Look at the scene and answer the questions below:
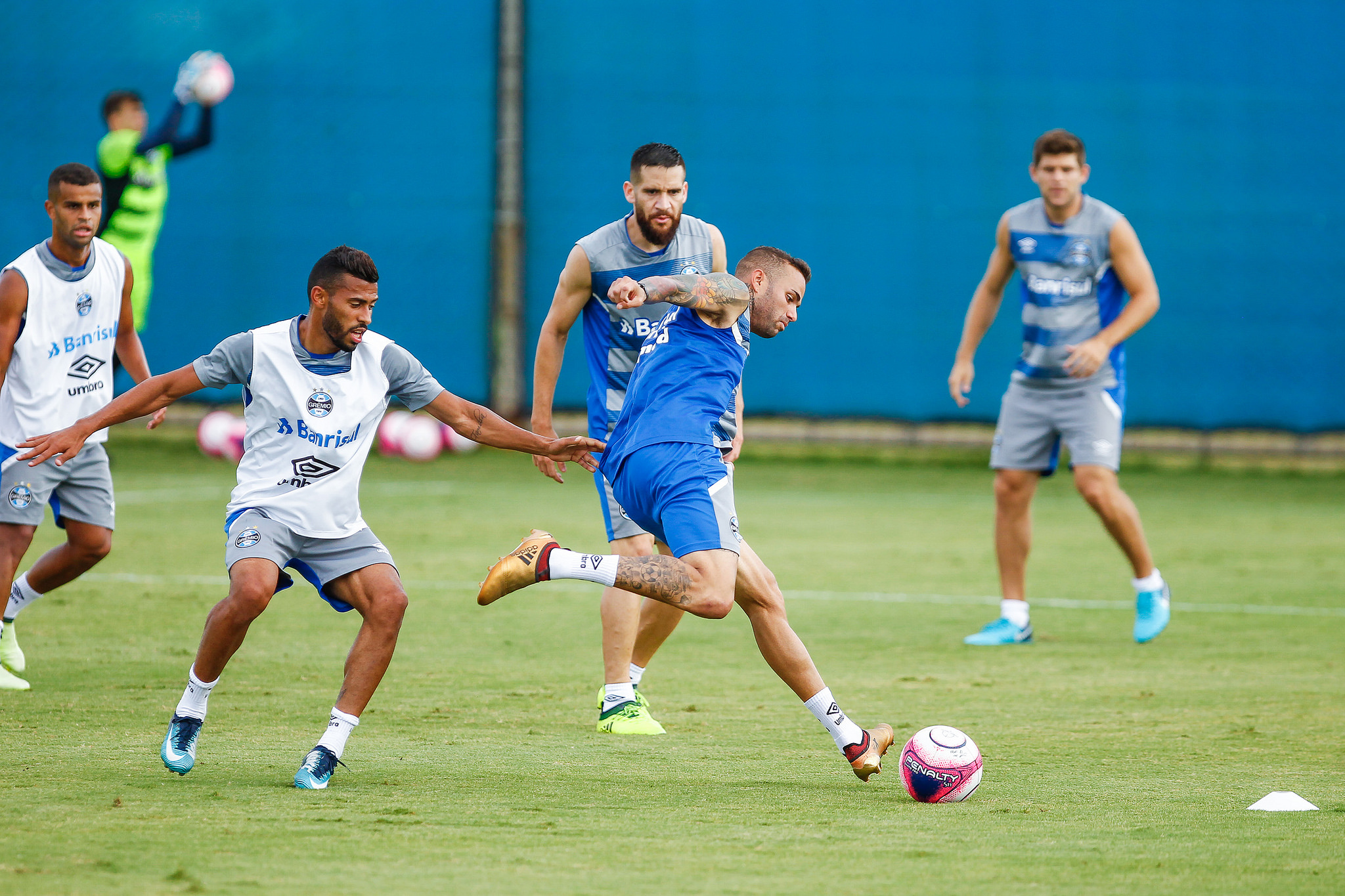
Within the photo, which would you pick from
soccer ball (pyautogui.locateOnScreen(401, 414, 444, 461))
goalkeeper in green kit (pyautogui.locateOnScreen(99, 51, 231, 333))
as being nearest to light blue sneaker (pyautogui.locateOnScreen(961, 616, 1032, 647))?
goalkeeper in green kit (pyautogui.locateOnScreen(99, 51, 231, 333))

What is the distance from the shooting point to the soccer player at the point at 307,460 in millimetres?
5445

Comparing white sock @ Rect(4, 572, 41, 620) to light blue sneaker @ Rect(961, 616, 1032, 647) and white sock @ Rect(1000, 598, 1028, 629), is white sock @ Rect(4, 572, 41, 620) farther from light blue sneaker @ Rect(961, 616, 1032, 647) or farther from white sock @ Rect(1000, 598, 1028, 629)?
white sock @ Rect(1000, 598, 1028, 629)

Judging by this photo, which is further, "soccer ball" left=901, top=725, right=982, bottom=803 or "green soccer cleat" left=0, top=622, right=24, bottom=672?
"green soccer cleat" left=0, top=622, right=24, bottom=672

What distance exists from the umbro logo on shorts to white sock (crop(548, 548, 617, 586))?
9.39 feet

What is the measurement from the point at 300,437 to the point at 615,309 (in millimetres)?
1779

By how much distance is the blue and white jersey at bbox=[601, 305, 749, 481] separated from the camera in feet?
19.2

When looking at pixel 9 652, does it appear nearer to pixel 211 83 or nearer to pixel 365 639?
pixel 365 639

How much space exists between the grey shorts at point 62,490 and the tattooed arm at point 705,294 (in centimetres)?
302

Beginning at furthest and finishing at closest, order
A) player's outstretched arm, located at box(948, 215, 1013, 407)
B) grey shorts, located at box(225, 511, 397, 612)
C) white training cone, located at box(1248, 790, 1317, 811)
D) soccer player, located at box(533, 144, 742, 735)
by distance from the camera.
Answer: player's outstretched arm, located at box(948, 215, 1013, 407), soccer player, located at box(533, 144, 742, 735), grey shorts, located at box(225, 511, 397, 612), white training cone, located at box(1248, 790, 1317, 811)

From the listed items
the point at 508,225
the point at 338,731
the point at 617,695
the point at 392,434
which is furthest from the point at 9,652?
the point at 508,225

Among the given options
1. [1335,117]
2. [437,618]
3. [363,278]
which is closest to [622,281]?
[363,278]

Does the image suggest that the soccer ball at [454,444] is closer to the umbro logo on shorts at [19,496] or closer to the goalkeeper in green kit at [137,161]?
the goalkeeper in green kit at [137,161]

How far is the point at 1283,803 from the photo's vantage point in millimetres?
5145

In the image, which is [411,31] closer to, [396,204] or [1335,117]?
[396,204]
